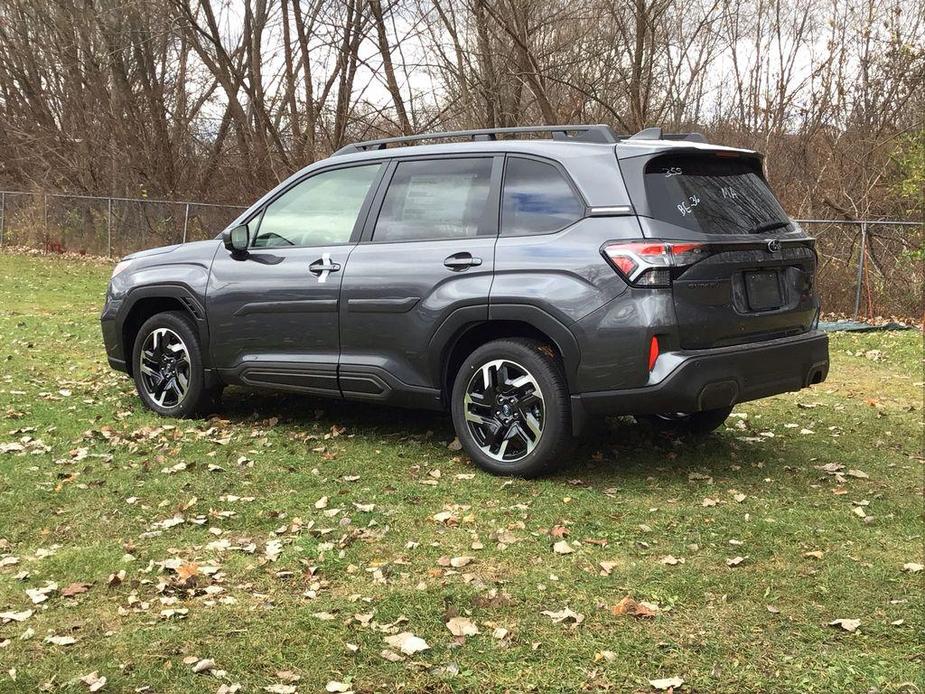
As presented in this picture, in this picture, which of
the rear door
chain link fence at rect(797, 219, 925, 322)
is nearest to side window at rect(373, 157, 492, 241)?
the rear door

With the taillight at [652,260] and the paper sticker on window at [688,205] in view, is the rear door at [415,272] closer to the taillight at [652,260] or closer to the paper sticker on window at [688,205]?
the taillight at [652,260]

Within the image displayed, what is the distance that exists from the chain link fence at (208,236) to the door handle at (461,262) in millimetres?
9003

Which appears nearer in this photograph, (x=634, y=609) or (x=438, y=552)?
(x=634, y=609)

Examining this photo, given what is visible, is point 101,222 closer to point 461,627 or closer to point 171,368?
point 171,368

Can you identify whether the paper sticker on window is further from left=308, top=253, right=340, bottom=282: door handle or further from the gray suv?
left=308, top=253, right=340, bottom=282: door handle

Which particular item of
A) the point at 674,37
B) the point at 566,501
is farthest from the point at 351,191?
the point at 674,37

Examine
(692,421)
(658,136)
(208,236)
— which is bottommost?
(692,421)

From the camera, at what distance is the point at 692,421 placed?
7023 millimetres

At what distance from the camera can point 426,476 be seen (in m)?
5.96

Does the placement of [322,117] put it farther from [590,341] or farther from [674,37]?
[590,341]

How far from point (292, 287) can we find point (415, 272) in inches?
39.2

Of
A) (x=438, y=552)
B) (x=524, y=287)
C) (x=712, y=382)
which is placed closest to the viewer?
(x=438, y=552)

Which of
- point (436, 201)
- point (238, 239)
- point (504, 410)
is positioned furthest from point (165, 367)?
point (504, 410)

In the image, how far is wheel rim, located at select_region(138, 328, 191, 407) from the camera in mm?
7297
